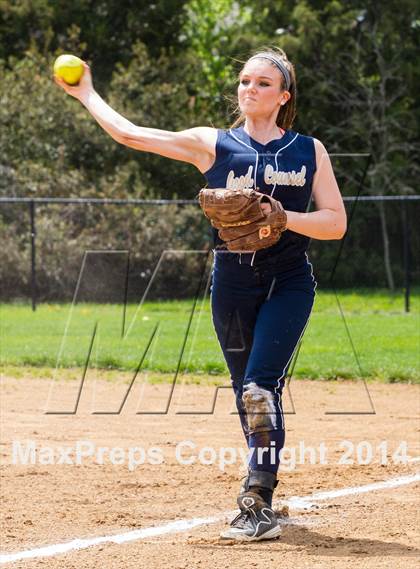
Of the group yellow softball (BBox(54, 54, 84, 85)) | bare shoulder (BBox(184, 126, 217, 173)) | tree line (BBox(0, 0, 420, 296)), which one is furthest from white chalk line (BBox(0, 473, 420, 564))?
tree line (BBox(0, 0, 420, 296))

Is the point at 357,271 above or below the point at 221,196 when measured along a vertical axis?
below

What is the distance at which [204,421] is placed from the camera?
8188 millimetres

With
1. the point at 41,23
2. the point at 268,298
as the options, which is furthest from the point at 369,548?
the point at 41,23

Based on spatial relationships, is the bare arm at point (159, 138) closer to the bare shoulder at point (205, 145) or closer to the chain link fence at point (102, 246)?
the bare shoulder at point (205, 145)

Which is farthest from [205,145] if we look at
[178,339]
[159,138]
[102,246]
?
[102,246]

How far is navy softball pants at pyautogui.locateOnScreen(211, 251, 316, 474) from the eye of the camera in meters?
4.80

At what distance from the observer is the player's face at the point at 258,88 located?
485 cm

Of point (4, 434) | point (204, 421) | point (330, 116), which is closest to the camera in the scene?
point (4, 434)

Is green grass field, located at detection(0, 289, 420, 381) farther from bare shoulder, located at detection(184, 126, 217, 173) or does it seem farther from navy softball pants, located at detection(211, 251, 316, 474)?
bare shoulder, located at detection(184, 126, 217, 173)

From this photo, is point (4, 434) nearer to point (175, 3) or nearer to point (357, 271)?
point (357, 271)

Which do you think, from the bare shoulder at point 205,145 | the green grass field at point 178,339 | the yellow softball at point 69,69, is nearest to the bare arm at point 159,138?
the bare shoulder at point 205,145

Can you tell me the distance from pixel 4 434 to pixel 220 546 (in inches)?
126
